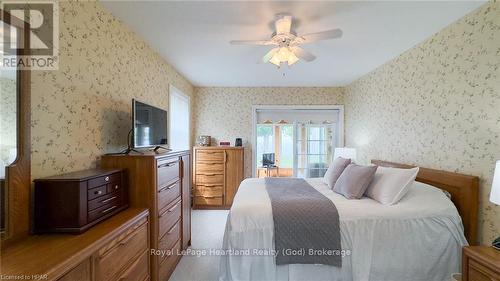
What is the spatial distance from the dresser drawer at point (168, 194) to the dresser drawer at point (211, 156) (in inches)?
73.0

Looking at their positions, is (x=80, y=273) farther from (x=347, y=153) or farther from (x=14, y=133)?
(x=347, y=153)

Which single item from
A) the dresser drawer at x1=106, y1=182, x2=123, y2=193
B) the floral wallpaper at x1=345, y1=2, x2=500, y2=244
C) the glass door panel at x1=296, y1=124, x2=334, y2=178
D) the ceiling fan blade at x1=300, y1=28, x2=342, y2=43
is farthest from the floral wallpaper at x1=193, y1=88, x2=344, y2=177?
the dresser drawer at x1=106, y1=182, x2=123, y2=193

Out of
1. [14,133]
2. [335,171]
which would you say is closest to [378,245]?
[335,171]

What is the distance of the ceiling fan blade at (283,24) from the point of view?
6.30ft

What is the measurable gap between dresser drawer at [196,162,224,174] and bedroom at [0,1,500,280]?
3.83ft

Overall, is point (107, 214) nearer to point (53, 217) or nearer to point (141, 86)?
point (53, 217)

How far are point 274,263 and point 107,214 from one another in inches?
52.5

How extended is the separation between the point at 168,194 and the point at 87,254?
3.48 feet

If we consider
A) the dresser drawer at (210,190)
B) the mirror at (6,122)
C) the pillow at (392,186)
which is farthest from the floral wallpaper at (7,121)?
the dresser drawer at (210,190)

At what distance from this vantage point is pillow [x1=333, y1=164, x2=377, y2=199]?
2275 mm

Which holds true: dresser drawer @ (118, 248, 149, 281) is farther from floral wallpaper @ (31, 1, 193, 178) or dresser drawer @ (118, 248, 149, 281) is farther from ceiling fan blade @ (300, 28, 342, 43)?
ceiling fan blade @ (300, 28, 342, 43)

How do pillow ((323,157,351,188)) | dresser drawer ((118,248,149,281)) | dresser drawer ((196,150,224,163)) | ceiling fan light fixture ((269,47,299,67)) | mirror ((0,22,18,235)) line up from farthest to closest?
dresser drawer ((196,150,224,163))
pillow ((323,157,351,188))
ceiling fan light fixture ((269,47,299,67))
dresser drawer ((118,248,149,281))
mirror ((0,22,18,235))

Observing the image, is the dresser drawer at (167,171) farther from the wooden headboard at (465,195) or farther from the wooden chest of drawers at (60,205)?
the wooden headboard at (465,195)

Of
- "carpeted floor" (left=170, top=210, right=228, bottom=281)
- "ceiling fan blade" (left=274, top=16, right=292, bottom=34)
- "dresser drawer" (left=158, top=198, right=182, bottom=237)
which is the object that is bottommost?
"carpeted floor" (left=170, top=210, right=228, bottom=281)
